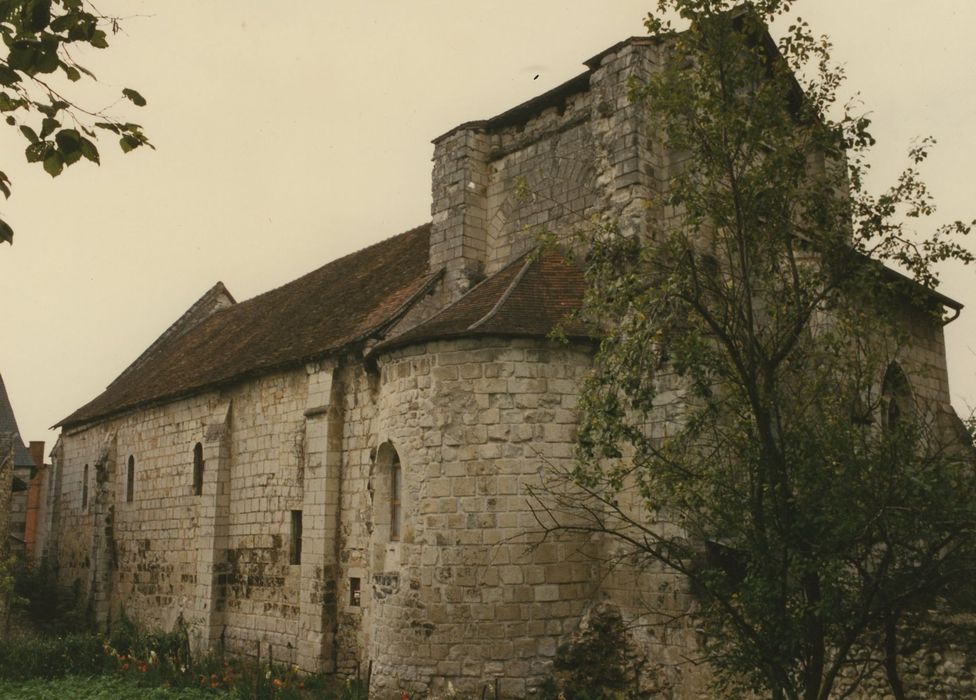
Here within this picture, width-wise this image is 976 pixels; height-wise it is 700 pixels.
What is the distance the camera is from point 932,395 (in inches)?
628

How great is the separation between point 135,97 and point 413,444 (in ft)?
25.0

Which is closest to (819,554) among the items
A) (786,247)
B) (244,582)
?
(786,247)

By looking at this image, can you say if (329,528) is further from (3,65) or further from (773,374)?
(3,65)

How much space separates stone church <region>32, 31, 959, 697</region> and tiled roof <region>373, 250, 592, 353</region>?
0.04 m

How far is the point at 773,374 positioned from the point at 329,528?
9644mm

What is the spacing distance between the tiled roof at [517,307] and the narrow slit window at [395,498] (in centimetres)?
168

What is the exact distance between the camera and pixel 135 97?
491 cm

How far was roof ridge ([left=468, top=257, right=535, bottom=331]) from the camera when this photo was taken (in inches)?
472

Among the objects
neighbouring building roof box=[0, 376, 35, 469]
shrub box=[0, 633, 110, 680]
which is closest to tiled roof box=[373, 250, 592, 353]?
shrub box=[0, 633, 110, 680]

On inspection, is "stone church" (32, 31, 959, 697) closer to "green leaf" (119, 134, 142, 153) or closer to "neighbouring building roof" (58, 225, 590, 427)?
"neighbouring building roof" (58, 225, 590, 427)

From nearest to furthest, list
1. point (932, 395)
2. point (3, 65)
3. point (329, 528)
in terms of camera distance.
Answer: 1. point (3, 65)
2. point (329, 528)
3. point (932, 395)

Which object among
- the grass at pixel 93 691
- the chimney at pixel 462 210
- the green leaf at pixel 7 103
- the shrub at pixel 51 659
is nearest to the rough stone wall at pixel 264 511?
the grass at pixel 93 691

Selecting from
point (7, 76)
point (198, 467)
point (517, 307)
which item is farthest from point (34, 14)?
point (198, 467)

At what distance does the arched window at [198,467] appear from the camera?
1972cm
